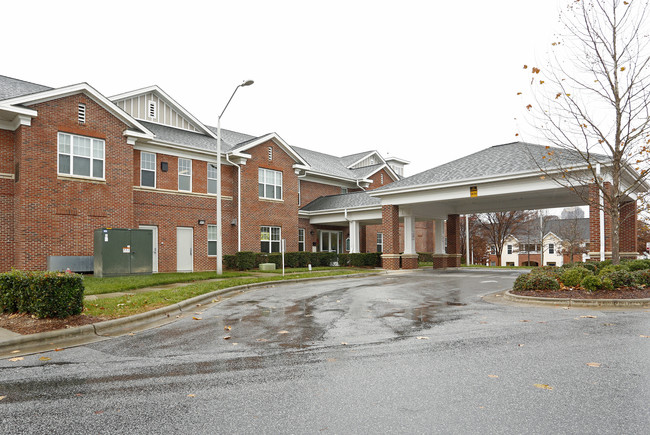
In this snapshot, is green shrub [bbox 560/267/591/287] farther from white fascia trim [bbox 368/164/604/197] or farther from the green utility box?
the green utility box

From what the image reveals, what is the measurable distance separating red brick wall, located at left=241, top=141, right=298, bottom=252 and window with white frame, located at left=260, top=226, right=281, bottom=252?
0.36 meters

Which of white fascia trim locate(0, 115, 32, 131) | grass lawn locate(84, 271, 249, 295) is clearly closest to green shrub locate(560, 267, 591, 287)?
grass lawn locate(84, 271, 249, 295)

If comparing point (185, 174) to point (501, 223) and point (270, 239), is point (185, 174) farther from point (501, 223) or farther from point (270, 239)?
point (501, 223)

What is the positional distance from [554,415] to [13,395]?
5353 mm

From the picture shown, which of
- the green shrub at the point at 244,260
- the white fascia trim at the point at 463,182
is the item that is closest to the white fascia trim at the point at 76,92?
the green shrub at the point at 244,260

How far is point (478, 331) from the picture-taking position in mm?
7832

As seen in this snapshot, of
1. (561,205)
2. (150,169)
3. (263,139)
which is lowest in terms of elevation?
(561,205)

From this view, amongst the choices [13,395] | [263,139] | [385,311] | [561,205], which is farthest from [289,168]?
[13,395]

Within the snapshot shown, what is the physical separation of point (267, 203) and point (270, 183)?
4.30 ft

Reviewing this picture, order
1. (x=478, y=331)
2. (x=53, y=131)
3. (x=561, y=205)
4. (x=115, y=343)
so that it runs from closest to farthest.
Answer: 1. (x=115, y=343)
2. (x=478, y=331)
3. (x=53, y=131)
4. (x=561, y=205)

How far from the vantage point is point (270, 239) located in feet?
90.8

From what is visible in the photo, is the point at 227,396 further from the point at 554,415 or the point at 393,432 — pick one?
the point at 554,415

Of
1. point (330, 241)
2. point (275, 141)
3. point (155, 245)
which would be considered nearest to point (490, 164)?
point (275, 141)

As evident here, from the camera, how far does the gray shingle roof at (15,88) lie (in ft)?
60.4
